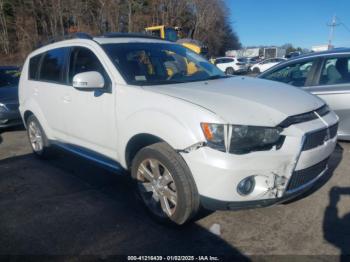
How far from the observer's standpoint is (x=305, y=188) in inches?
116

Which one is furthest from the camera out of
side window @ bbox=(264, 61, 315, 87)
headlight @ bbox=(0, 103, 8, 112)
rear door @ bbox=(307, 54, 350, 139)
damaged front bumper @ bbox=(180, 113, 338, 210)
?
headlight @ bbox=(0, 103, 8, 112)

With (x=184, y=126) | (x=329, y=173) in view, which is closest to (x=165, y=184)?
(x=184, y=126)

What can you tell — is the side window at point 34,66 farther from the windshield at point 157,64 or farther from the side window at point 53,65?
the windshield at point 157,64

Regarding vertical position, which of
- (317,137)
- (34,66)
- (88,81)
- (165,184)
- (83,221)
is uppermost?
(34,66)

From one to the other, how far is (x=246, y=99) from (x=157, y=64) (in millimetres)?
1383

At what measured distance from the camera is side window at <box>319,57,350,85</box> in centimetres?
507

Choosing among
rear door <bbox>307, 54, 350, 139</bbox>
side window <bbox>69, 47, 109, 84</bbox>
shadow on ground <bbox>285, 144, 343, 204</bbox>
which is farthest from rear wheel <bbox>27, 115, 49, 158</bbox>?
rear door <bbox>307, 54, 350, 139</bbox>

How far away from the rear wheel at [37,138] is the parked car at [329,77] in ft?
13.6

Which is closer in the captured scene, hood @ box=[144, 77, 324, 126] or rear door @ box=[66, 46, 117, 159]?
hood @ box=[144, 77, 324, 126]

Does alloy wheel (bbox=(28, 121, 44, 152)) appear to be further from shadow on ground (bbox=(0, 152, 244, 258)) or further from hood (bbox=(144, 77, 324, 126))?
hood (bbox=(144, 77, 324, 126))

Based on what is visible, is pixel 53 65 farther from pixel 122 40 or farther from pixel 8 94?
pixel 8 94

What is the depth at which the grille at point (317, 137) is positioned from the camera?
2.79 meters

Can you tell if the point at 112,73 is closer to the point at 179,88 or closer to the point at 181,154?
the point at 179,88

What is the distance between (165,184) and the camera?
306 cm
